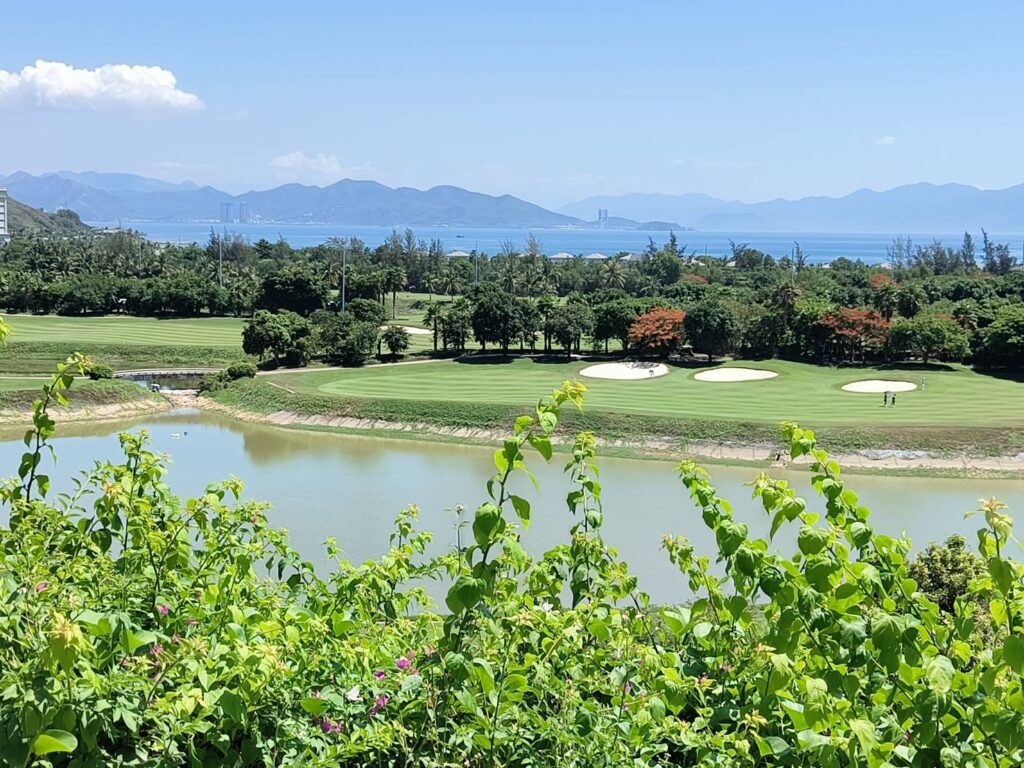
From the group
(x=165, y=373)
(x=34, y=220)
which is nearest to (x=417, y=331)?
(x=165, y=373)

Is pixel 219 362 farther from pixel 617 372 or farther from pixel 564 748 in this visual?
pixel 564 748

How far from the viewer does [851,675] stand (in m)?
2.57

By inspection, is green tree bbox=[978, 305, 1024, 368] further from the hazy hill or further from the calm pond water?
the hazy hill

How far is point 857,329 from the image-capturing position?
4388cm

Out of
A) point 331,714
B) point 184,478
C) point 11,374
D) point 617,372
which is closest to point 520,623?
point 331,714

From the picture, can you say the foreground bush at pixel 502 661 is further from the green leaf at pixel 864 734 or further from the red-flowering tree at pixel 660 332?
the red-flowering tree at pixel 660 332

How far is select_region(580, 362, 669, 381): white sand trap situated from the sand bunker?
846 centimetres

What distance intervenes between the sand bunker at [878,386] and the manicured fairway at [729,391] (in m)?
0.57

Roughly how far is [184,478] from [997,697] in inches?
974

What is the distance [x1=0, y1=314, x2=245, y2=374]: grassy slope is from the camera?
4422 cm

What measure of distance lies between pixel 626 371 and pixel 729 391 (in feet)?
23.8

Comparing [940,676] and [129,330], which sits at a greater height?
[129,330]

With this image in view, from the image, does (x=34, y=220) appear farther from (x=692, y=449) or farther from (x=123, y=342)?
(x=692, y=449)

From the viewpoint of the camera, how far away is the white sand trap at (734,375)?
1623 inches
